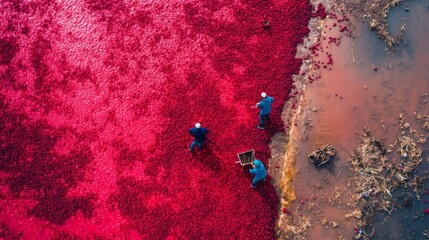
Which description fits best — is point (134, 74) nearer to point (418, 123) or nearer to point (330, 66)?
point (330, 66)

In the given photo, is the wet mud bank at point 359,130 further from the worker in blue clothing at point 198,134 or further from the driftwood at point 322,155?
the worker in blue clothing at point 198,134

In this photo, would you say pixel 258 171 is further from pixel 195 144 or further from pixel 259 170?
pixel 195 144

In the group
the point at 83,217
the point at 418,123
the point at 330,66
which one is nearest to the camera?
the point at 83,217

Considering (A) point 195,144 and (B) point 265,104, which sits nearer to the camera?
(B) point 265,104

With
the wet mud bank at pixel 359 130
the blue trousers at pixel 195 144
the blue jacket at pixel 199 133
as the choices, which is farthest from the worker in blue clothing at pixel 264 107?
the blue trousers at pixel 195 144

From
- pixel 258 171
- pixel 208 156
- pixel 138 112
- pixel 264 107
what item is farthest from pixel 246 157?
pixel 138 112

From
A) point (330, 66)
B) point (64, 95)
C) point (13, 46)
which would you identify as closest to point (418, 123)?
point (330, 66)

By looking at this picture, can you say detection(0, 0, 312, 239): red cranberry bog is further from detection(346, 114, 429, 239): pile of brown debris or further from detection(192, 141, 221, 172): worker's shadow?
detection(346, 114, 429, 239): pile of brown debris
